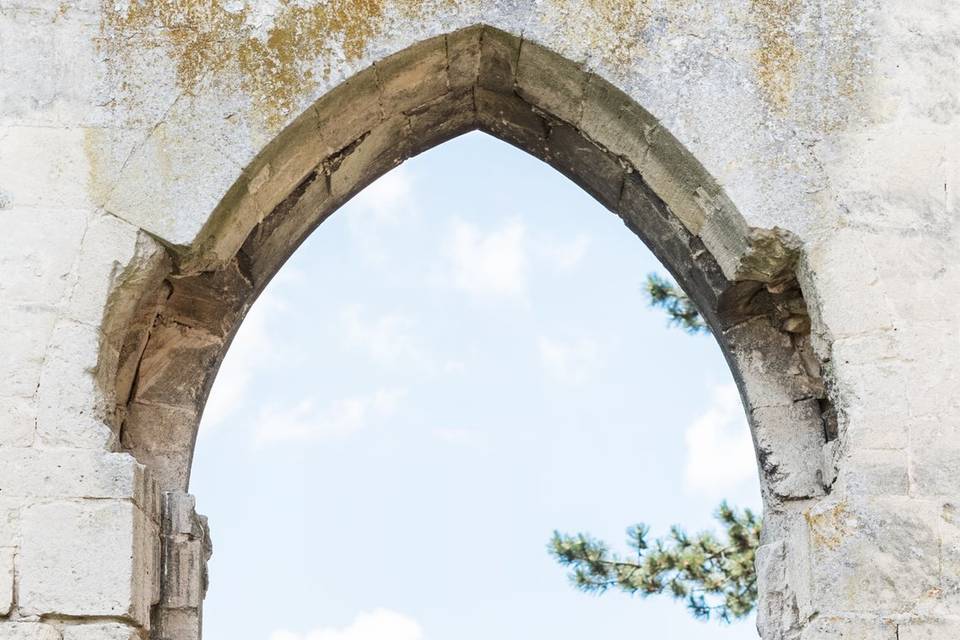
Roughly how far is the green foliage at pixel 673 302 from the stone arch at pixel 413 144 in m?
4.77

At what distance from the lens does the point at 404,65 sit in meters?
4.79

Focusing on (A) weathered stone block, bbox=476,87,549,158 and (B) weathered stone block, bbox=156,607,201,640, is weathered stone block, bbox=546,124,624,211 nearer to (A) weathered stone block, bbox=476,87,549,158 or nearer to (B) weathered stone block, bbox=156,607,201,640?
(A) weathered stone block, bbox=476,87,549,158

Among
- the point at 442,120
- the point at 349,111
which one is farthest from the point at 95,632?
the point at 442,120

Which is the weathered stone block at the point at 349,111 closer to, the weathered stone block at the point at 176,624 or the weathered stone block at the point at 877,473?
the weathered stone block at the point at 176,624

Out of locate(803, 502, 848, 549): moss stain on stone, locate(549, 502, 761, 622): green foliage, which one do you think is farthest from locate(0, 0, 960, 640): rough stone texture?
locate(549, 502, 761, 622): green foliage

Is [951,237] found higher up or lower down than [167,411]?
higher up

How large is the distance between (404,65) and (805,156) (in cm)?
135

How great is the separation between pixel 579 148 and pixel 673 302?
16.7ft

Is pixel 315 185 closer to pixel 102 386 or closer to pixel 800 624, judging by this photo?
pixel 102 386

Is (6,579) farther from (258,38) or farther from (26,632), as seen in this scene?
(258,38)

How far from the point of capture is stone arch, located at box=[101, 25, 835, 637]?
4.68m

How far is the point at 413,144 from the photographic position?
5375mm

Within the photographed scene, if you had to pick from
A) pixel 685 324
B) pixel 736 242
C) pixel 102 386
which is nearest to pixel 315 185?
pixel 102 386

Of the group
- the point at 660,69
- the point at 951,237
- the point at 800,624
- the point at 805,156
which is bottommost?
the point at 800,624
